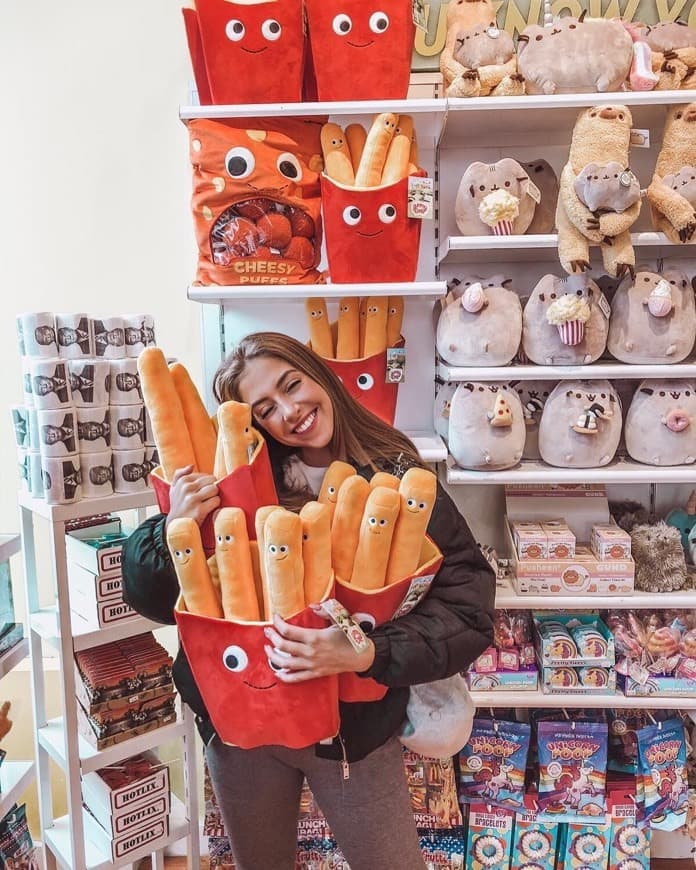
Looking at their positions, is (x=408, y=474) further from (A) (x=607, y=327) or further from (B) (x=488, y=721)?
(B) (x=488, y=721)

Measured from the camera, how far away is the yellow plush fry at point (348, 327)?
6.15ft

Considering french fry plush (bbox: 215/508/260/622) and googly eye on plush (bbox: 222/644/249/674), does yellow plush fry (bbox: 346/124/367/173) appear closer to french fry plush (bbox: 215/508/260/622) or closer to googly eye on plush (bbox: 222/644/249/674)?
french fry plush (bbox: 215/508/260/622)

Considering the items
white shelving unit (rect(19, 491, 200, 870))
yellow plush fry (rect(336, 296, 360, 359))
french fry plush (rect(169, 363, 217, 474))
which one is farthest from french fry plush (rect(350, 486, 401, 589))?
yellow plush fry (rect(336, 296, 360, 359))

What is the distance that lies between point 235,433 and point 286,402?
0.50 feet

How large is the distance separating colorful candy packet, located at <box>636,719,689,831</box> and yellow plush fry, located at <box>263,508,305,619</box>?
143 centimetres

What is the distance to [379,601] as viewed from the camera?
1.10m

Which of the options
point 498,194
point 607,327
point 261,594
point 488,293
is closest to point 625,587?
point 607,327

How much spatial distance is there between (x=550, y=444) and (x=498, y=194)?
647 mm

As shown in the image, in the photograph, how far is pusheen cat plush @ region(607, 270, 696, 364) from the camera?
1830mm

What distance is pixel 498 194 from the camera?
5.86 ft

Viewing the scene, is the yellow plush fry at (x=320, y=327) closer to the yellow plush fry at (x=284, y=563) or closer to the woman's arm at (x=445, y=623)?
the woman's arm at (x=445, y=623)

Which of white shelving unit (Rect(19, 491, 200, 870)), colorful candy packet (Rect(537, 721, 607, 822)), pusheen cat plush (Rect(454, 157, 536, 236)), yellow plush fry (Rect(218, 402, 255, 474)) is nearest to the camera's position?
yellow plush fry (Rect(218, 402, 255, 474))

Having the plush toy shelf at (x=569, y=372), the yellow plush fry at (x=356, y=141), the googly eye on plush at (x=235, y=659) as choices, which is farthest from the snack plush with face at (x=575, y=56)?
the googly eye on plush at (x=235, y=659)

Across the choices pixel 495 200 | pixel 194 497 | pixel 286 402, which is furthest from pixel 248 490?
pixel 495 200
